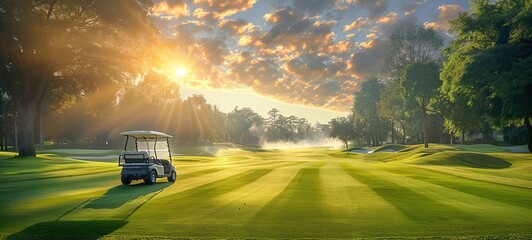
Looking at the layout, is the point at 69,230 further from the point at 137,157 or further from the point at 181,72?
the point at 181,72

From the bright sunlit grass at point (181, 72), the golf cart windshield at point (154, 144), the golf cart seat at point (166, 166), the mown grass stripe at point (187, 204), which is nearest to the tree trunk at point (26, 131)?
the bright sunlit grass at point (181, 72)

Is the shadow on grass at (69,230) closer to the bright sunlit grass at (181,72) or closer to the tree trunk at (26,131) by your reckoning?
the tree trunk at (26,131)

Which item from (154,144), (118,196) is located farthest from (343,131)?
(118,196)

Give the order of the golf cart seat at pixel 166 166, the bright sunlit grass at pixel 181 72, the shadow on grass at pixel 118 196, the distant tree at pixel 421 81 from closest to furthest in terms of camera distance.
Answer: the shadow on grass at pixel 118 196, the golf cart seat at pixel 166 166, the bright sunlit grass at pixel 181 72, the distant tree at pixel 421 81

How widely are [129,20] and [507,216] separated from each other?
35.0 meters

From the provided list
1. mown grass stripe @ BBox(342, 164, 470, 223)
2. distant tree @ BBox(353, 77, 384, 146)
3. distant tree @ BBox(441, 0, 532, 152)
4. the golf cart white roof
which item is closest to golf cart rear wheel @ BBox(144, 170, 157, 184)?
the golf cart white roof

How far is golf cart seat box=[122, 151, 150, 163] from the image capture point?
1903 centimetres

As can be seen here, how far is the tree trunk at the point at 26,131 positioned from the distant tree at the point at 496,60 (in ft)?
133

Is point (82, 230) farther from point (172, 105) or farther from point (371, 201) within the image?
point (172, 105)

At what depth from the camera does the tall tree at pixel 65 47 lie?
34.8m

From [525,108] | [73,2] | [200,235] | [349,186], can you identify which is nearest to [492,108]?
[525,108]

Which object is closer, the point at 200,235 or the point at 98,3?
the point at 200,235

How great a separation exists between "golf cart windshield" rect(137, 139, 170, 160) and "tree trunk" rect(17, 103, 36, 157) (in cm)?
2375

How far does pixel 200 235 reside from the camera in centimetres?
883
